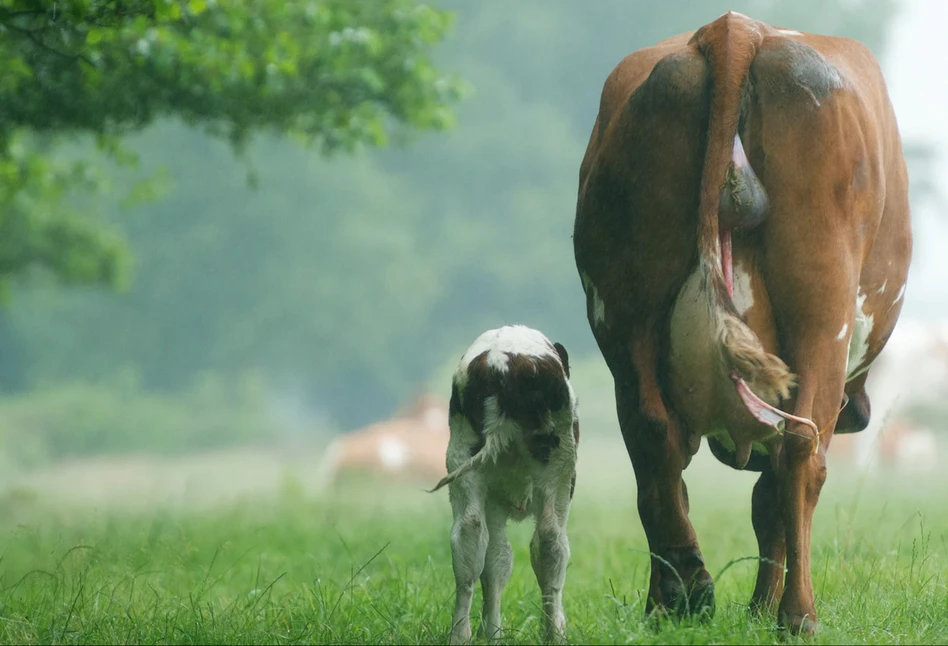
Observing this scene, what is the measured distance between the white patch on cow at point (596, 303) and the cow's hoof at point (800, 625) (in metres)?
1.09

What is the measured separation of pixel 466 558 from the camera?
371 centimetres

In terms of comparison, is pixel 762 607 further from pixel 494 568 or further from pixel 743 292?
pixel 743 292

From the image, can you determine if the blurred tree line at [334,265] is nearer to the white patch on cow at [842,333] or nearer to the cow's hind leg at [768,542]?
the cow's hind leg at [768,542]

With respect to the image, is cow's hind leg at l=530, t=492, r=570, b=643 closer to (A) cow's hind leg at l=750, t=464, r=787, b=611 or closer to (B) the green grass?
(B) the green grass

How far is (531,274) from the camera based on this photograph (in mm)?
29984

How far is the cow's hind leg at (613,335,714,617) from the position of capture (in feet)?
12.3

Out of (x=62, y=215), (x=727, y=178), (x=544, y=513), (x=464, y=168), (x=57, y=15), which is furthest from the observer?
(x=464, y=168)

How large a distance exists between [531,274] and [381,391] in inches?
202

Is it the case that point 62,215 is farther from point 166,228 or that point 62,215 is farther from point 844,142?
point 166,228

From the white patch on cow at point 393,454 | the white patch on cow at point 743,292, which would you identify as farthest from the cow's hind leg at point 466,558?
the white patch on cow at point 393,454

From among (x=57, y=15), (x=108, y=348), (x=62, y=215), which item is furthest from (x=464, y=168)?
(x=57, y=15)

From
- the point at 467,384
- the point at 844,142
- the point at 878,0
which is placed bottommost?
the point at 467,384

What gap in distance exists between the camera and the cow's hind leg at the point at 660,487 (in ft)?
12.3

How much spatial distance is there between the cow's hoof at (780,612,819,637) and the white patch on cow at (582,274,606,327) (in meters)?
1.09
